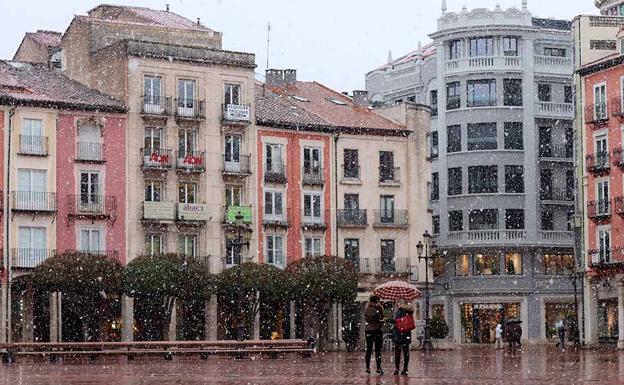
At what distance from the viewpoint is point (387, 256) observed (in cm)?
7844

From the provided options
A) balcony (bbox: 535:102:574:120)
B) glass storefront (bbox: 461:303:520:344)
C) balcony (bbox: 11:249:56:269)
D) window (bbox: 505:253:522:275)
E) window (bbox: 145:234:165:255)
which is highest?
balcony (bbox: 535:102:574:120)

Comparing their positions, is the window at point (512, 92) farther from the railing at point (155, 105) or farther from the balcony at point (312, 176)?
the railing at point (155, 105)

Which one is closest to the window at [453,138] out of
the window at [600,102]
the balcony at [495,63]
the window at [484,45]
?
the balcony at [495,63]

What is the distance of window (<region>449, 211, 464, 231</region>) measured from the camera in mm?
89562

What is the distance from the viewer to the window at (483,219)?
8912cm

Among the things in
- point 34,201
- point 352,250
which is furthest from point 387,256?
point 34,201

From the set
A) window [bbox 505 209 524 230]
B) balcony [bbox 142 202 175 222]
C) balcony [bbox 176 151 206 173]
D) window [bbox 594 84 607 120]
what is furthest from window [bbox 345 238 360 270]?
window [bbox 505 209 524 230]

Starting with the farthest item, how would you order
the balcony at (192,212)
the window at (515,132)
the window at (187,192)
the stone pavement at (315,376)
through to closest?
the window at (515,132)
the window at (187,192)
the balcony at (192,212)
the stone pavement at (315,376)

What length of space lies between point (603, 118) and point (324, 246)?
14777mm

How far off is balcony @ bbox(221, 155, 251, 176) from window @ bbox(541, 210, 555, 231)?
21698 mm

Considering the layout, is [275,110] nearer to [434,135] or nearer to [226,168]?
[226,168]

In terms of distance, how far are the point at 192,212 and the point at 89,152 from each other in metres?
5.59

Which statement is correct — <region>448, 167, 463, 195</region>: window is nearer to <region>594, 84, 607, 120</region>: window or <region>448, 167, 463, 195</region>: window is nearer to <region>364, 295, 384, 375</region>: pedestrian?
<region>594, 84, 607, 120</region>: window

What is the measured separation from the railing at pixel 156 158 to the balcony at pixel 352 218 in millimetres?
9718
